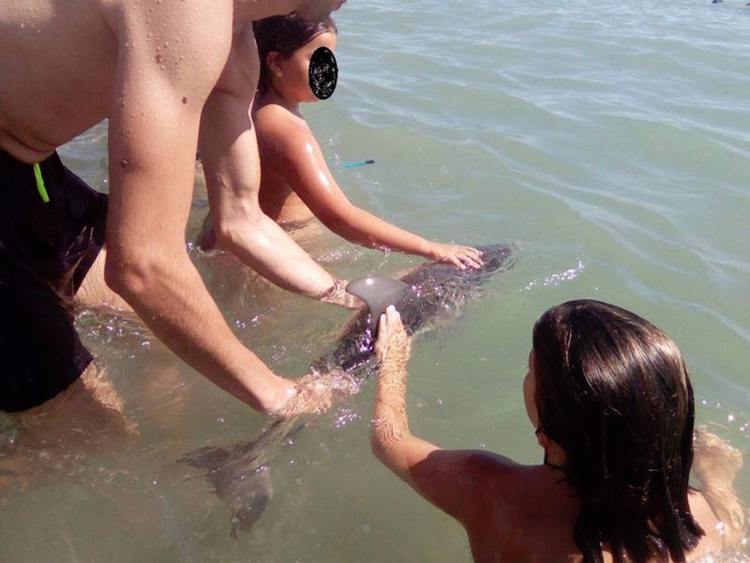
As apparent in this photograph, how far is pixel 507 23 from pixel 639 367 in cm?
808

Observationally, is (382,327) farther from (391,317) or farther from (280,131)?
(280,131)

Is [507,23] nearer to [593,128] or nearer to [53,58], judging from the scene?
[593,128]

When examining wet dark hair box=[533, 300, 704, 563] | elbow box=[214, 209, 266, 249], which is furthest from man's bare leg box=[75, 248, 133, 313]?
wet dark hair box=[533, 300, 704, 563]

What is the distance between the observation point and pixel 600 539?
1.88m

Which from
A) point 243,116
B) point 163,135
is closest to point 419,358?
point 243,116

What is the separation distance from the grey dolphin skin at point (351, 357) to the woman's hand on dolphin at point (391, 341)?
0.12 feet

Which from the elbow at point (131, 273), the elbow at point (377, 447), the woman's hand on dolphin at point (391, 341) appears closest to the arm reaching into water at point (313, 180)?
the woman's hand on dolphin at point (391, 341)

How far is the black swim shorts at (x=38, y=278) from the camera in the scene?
2.18 meters

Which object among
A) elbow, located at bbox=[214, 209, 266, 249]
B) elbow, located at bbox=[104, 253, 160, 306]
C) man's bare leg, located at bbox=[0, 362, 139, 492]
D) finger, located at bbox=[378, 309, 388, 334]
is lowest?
man's bare leg, located at bbox=[0, 362, 139, 492]

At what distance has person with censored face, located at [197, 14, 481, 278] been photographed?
3.27 m

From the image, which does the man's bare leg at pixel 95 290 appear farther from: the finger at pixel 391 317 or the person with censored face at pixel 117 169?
the finger at pixel 391 317

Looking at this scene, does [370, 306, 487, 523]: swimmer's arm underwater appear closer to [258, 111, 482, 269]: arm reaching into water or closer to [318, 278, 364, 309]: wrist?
[318, 278, 364, 309]: wrist

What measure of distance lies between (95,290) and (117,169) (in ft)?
4.01

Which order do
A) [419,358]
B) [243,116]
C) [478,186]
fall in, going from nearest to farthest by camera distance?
[243,116]
[419,358]
[478,186]
